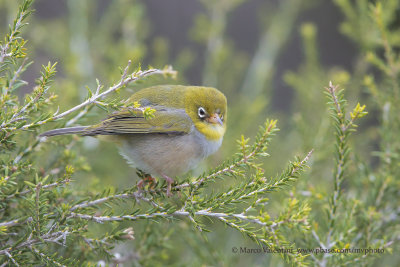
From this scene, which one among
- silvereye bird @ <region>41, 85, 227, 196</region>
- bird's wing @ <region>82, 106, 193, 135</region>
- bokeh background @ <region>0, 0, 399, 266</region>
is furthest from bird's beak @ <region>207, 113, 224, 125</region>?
bokeh background @ <region>0, 0, 399, 266</region>

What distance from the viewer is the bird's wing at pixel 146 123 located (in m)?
2.58

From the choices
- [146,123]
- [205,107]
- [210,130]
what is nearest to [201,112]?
[205,107]

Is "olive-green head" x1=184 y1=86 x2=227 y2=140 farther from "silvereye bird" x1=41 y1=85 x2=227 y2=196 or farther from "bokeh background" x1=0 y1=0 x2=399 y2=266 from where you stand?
"bokeh background" x1=0 y1=0 x2=399 y2=266

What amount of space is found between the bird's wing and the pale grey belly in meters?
0.06

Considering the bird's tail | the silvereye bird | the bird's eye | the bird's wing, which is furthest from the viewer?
the bird's eye

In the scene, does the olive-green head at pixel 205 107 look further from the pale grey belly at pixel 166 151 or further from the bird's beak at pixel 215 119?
the pale grey belly at pixel 166 151

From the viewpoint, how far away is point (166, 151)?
278 centimetres

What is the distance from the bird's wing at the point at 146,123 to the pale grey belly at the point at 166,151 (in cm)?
6

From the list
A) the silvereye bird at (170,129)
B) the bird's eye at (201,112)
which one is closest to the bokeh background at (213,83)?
the silvereye bird at (170,129)

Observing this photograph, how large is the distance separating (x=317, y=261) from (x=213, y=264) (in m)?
0.76

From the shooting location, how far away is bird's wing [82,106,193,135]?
8.45 feet

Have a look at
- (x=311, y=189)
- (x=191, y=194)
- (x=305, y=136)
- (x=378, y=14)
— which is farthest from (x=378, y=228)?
(x=378, y=14)

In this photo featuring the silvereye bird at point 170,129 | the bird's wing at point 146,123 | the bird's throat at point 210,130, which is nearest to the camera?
the bird's wing at point 146,123

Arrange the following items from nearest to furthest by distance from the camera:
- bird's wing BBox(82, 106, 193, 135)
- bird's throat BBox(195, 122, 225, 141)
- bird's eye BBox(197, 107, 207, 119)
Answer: bird's wing BBox(82, 106, 193, 135) < bird's throat BBox(195, 122, 225, 141) < bird's eye BBox(197, 107, 207, 119)
